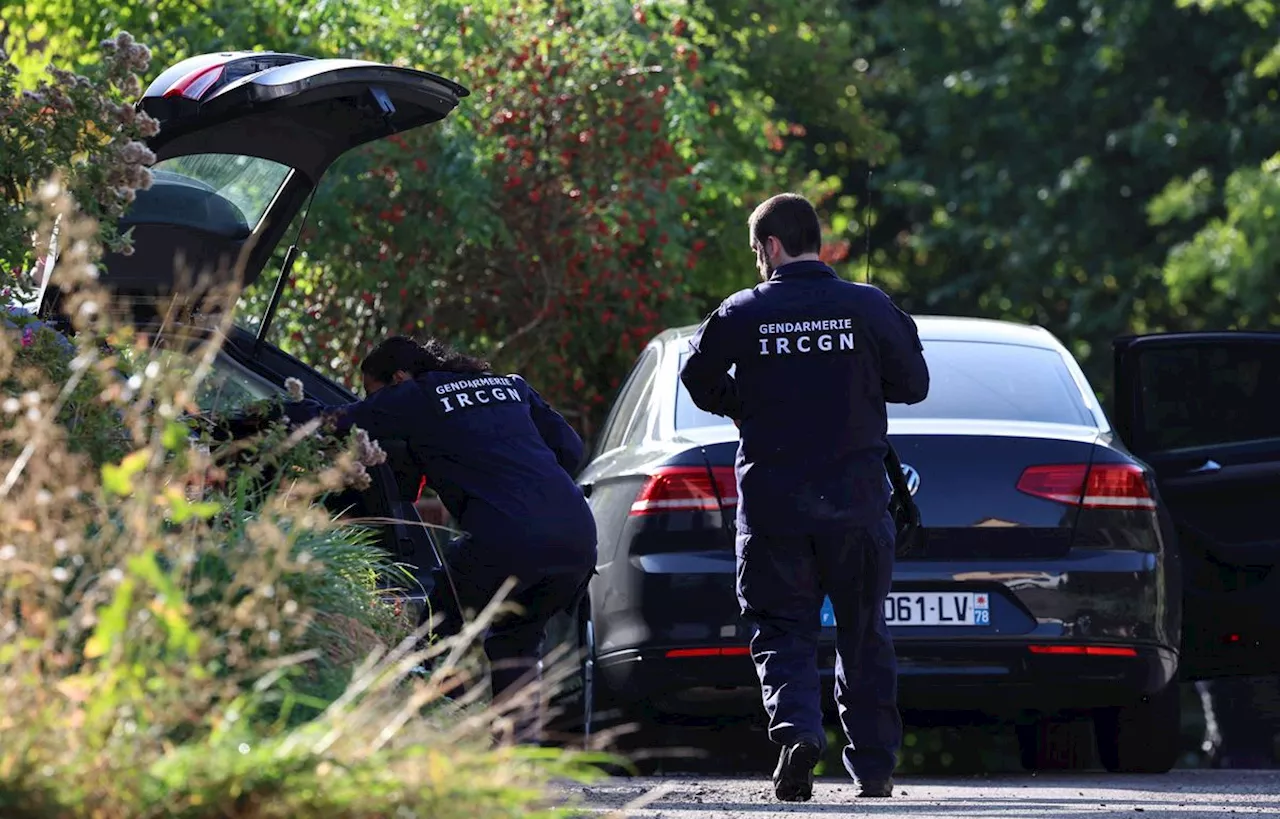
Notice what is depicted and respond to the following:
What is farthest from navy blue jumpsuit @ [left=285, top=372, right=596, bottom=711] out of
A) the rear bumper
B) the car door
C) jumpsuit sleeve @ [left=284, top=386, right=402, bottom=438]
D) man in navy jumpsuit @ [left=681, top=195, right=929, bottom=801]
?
the car door

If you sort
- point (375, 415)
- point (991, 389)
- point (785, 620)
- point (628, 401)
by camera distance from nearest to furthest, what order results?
point (785, 620)
point (375, 415)
point (991, 389)
point (628, 401)

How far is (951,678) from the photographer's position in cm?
758

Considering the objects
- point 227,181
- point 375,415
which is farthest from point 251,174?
point 375,415

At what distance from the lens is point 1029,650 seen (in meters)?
7.58

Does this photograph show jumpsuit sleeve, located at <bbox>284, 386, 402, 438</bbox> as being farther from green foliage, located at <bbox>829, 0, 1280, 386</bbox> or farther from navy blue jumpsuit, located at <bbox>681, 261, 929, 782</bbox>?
green foliage, located at <bbox>829, 0, 1280, 386</bbox>

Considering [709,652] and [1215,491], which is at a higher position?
[1215,491]

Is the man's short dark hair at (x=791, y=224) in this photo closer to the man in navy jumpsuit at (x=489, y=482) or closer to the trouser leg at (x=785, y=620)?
the trouser leg at (x=785, y=620)

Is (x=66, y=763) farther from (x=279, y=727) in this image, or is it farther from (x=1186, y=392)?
(x=1186, y=392)

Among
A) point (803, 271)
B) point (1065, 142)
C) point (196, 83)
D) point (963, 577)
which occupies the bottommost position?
point (963, 577)

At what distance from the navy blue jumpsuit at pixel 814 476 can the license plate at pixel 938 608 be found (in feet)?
1.78

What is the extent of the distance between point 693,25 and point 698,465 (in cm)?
708

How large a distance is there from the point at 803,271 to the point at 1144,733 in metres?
2.34

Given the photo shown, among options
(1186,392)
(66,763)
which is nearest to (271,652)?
(66,763)

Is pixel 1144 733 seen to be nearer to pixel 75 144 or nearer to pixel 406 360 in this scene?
pixel 406 360
